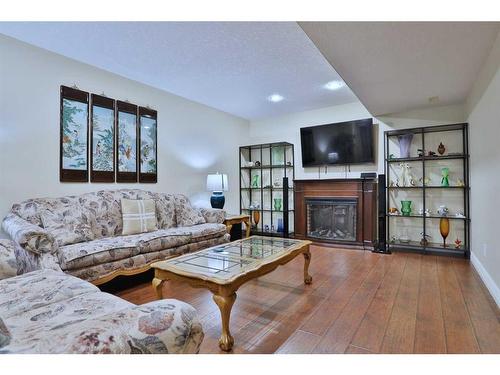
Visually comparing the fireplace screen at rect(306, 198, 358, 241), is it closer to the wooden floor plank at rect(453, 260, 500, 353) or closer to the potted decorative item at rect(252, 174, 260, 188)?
the potted decorative item at rect(252, 174, 260, 188)

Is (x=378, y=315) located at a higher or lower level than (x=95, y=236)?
lower

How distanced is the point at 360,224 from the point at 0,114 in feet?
15.0

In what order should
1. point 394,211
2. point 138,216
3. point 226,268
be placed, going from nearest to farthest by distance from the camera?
point 226,268
point 138,216
point 394,211

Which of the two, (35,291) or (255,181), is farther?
(255,181)

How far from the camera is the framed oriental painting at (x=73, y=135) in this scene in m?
2.99

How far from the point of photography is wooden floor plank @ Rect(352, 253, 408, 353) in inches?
65.3

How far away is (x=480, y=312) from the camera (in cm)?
205

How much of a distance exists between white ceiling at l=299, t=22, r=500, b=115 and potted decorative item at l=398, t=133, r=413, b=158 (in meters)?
0.77

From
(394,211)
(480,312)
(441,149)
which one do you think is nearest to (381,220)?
(394,211)

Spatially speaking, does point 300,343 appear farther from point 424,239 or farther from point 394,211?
point 394,211

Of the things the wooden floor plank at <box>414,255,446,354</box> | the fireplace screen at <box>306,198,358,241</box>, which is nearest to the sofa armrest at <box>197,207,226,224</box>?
the fireplace screen at <box>306,198,358,241</box>

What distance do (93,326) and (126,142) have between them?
3202 millimetres
